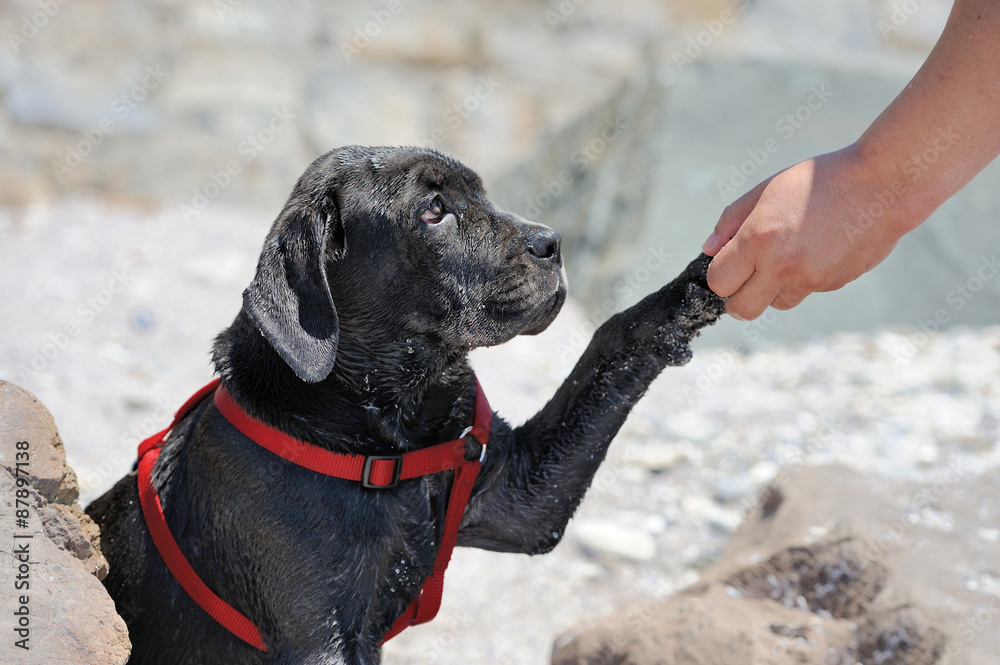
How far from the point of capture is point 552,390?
6066 millimetres

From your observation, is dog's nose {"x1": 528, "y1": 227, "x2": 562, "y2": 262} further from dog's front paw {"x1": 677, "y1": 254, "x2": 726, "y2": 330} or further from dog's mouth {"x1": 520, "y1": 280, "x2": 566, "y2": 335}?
dog's front paw {"x1": 677, "y1": 254, "x2": 726, "y2": 330}

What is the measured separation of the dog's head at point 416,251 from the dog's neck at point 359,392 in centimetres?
5

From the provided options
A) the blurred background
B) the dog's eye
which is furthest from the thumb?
the blurred background

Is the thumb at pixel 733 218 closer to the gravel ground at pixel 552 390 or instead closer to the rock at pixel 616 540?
the gravel ground at pixel 552 390

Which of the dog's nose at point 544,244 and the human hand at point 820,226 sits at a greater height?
the dog's nose at point 544,244

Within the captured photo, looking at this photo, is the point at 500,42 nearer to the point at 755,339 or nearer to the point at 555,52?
the point at 555,52

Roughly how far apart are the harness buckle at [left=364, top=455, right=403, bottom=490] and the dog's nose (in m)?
0.71

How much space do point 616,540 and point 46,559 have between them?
2.80 metres

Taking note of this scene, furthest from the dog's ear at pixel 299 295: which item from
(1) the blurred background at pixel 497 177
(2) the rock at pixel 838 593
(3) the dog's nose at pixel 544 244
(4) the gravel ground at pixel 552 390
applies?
(4) the gravel ground at pixel 552 390

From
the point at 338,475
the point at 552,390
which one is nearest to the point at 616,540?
the point at 552,390

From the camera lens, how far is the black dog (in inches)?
95.4

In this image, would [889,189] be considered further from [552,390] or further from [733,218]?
[552,390]

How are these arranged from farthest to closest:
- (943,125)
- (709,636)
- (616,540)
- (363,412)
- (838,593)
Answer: (616,540), (838,593), (709,636), (363,412), (943,125)

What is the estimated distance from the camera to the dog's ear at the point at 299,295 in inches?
92.1
